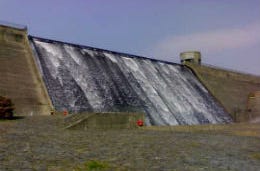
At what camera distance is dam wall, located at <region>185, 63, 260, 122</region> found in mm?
39438

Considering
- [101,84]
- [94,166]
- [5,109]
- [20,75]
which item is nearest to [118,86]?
[101,84]

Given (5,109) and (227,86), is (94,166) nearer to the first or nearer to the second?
(5,109)

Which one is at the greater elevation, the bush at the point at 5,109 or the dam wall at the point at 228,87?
the dam wall at the point at 228,87

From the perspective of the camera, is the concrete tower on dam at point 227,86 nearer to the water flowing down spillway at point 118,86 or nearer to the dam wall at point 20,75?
the water flowing down spillway at point 118,86

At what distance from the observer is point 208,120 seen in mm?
32781

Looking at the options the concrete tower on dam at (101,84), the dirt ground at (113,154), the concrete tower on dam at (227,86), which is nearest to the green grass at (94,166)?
the dirt ground at (113,154)

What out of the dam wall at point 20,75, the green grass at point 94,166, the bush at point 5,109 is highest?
the dam wall at point 20,75

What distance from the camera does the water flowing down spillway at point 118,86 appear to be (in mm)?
25188

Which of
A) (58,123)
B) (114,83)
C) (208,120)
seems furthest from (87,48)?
(58,123)

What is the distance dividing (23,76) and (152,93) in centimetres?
1047

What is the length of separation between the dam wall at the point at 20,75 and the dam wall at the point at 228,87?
19.5m

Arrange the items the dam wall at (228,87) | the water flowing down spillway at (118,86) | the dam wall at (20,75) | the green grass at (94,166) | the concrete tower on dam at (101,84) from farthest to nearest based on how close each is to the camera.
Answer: the dam wall at (228,87) → the water flowing down spillway at (118,86) → the concrete tower on dam at (101,84) → the dam wall at (20,75) → the green grass at (94,166)

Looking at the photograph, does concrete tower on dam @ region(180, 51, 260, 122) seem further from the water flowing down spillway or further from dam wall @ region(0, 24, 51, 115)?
dam wall @ region(0, 24, 51, 115)

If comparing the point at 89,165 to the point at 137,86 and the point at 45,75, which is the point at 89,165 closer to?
the point at 45,75
